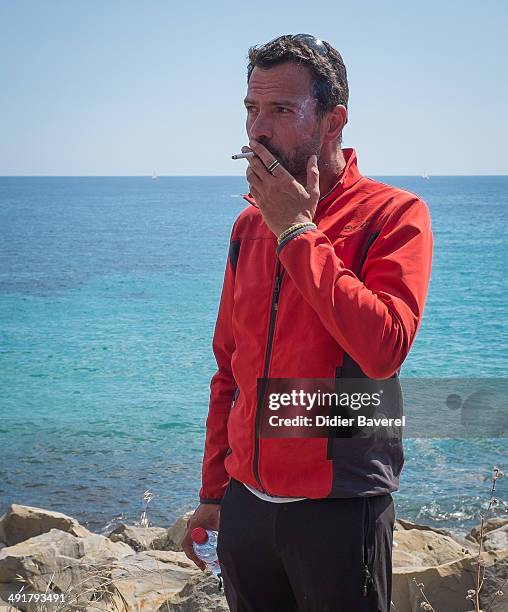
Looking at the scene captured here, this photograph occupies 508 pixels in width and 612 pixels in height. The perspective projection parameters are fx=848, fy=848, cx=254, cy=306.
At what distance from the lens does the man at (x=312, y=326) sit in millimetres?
2418

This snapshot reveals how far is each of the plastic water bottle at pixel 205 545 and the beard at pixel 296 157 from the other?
135 cm

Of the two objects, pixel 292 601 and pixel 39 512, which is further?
pixel 39 512

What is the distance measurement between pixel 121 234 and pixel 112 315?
135 feet

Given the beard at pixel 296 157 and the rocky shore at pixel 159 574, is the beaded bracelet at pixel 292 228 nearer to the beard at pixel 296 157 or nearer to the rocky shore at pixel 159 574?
the beard at pixel 296 157

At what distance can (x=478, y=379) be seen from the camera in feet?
66.7

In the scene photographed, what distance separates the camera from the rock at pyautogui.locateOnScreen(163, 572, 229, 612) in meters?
4.41

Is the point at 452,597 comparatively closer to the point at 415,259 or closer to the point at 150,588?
the point at 150,588

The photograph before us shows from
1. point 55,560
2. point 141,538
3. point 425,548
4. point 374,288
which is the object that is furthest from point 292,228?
point 141,538

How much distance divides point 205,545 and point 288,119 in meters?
1.56

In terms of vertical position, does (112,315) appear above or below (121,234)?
below

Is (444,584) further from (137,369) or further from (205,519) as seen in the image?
(137,369)

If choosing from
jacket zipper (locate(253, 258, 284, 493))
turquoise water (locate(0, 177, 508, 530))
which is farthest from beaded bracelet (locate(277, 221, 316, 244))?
turquoise water (locate(0, 177, 508, 530))

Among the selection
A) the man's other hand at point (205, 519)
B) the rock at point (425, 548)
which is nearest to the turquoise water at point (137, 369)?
the rock at point (425, 548)

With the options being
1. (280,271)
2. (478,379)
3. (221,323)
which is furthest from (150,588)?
(478,379)
